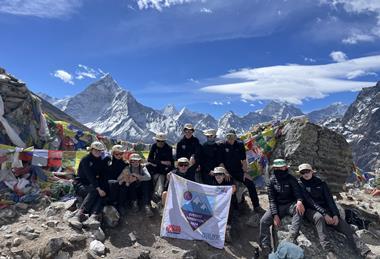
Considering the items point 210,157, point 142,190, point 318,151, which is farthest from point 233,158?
point 318,151

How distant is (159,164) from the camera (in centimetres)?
1340

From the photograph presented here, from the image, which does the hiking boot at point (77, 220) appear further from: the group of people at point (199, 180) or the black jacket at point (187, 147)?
the black jacket at point (187, 147)

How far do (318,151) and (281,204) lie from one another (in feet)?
19.0

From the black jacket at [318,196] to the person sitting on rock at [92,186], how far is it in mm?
5772

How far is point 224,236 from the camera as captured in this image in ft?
37.9

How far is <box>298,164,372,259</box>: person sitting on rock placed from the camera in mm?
10928

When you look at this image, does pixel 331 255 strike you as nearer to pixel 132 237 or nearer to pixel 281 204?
A: pixel 281 204

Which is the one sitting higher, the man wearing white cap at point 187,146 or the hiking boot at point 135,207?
the man wearing white cap at point 187,146

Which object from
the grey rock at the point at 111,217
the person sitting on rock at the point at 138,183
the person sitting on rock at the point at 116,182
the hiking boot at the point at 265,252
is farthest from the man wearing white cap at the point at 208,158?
the grey rock at the point at 111,217

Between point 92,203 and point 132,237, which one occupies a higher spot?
point 92,203

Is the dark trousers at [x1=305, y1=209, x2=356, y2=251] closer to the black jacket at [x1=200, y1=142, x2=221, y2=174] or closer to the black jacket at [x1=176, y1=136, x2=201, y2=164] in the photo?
the black jacket at [x1=200, y1=142, x2=221, y2=174]

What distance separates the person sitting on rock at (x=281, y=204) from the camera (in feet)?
36.6

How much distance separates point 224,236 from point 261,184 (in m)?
6.06

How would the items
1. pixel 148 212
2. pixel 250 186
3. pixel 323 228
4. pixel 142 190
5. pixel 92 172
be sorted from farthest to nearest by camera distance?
pixel 250 186 → pixel 142 190 → pixel 148 212 → pixel 92 172 → pixel 323 228
